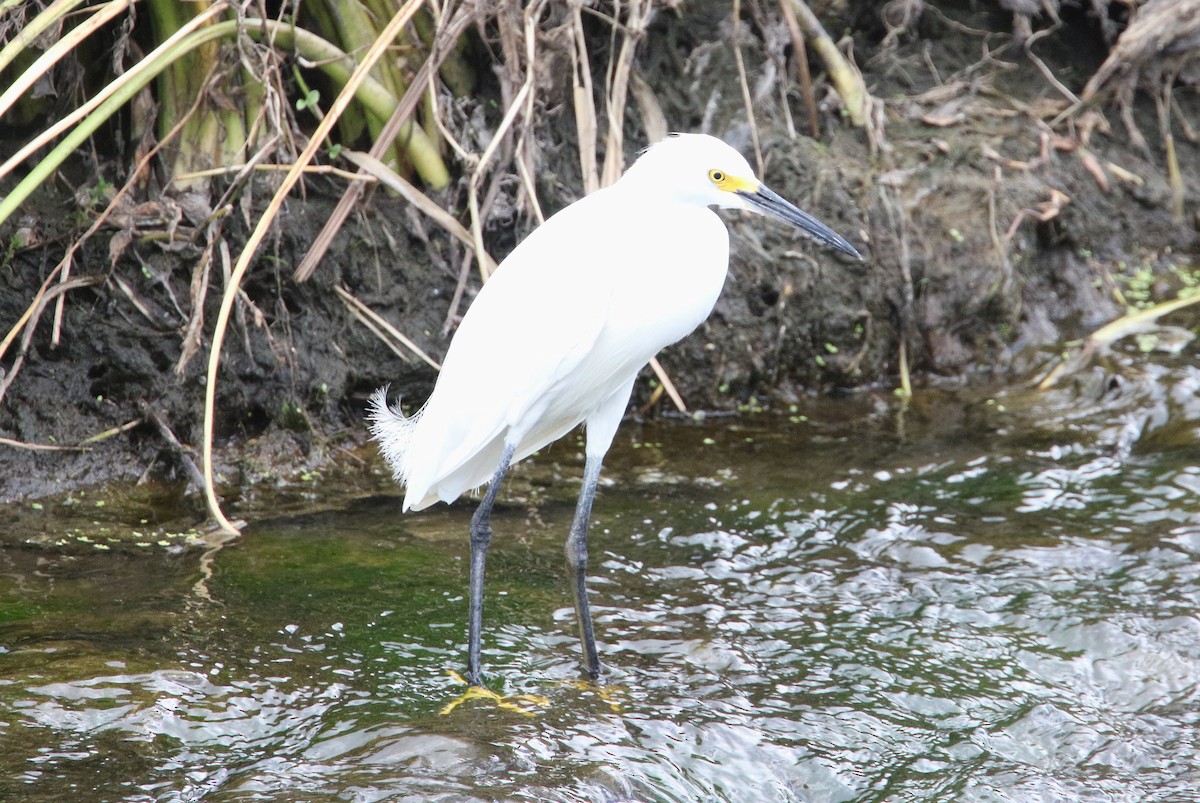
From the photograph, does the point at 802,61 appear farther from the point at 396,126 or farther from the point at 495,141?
the point at 396,126

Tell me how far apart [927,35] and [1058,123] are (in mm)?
848

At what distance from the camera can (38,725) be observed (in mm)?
2758

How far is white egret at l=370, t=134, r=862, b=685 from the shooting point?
10.3 feet

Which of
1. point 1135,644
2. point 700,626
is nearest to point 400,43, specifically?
point 700,626

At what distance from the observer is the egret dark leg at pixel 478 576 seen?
124 inches

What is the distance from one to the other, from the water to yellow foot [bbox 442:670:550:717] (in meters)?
0.01

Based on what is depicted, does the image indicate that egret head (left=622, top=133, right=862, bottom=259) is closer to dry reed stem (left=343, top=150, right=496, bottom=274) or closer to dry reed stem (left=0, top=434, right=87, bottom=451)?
dry reed stem (left=343, top=150, right=496, bottom=274)

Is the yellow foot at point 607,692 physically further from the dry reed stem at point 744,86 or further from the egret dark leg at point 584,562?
the dry reed stem at point 744,86

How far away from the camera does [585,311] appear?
3113 millimetres

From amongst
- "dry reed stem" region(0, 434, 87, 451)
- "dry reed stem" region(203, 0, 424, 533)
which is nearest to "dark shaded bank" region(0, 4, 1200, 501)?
"dry reed stem" region(0, 434, 87, 451)

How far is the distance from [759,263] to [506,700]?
8.99 feet

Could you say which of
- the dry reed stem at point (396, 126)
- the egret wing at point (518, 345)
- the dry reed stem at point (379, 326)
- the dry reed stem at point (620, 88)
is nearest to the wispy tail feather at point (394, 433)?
the egret wing at point (518, 345)

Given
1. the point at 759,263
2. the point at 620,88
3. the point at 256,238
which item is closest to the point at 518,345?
the point at 256,238

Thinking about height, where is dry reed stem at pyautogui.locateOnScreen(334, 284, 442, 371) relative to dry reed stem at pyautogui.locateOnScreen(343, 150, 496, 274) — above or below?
below
